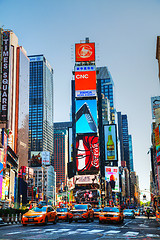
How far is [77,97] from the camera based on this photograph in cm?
12812

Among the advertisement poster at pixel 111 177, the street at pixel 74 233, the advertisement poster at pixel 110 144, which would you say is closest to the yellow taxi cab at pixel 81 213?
the street at pixel 74 233

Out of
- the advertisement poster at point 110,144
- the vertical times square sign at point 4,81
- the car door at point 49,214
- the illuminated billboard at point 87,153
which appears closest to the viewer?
the car door at point 49,214

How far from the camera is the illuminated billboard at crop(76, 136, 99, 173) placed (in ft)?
414

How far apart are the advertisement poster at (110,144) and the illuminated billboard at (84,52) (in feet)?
119

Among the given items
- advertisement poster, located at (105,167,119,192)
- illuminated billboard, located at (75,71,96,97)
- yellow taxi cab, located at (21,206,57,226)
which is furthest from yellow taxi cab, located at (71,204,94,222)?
advertisement poster, located at (105,167,119,192)

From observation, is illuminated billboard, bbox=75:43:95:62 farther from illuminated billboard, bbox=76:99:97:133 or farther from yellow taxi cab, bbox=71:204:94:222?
yellow taxi cab, bbox=71:204:94:222

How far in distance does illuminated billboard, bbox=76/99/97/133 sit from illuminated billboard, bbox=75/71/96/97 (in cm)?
335

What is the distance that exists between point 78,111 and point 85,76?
47.4 ft

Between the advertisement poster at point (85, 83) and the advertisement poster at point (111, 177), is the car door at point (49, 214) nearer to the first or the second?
the advertisement poster at point (85, 83)

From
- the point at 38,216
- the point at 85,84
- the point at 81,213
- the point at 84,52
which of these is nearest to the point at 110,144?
the point at 85,84

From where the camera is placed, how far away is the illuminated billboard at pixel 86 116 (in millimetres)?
128625

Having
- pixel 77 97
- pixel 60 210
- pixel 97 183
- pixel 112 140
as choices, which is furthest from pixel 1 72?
pixel 60 210

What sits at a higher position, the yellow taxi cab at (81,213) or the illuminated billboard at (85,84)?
the illuminated billboard at (85,84)

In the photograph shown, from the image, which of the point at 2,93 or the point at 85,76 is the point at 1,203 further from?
the point at 85,76
